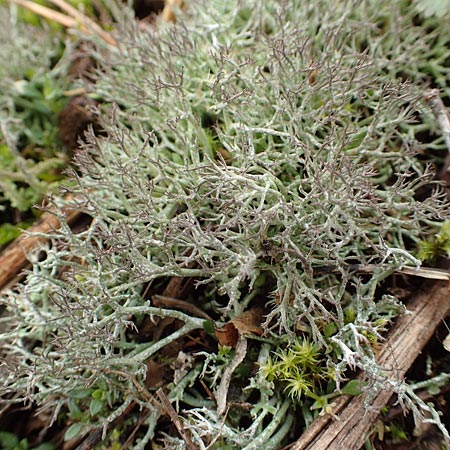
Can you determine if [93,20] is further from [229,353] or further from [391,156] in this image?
[229,353]

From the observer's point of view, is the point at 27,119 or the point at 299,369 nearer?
the point at 299,369

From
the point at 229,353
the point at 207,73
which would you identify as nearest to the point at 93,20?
the point at 207,73

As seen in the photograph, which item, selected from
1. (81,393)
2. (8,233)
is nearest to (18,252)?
(8,233)

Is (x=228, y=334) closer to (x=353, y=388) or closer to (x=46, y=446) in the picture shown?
(x=353, y=388)

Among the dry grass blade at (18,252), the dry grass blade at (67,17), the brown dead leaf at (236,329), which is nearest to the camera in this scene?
the brown dead leaf at (236,329)

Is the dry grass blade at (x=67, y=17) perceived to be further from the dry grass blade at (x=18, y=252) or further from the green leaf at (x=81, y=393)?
the green leaf at (x=81, y=393)

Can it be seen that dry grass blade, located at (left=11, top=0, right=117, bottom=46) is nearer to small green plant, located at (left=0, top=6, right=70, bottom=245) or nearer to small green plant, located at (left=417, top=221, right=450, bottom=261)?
small green plant, located at (left=0, top=6, right=70, bottom=245)

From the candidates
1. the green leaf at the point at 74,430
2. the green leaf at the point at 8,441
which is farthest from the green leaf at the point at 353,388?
the green leaf at the point at 8,441

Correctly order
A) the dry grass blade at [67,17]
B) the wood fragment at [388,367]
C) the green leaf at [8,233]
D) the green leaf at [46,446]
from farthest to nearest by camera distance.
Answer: the dry grass blade at [67,17] → the green leaf at [8,233] → the green leaf at [46,446] → the wood fragment at [388,367]
